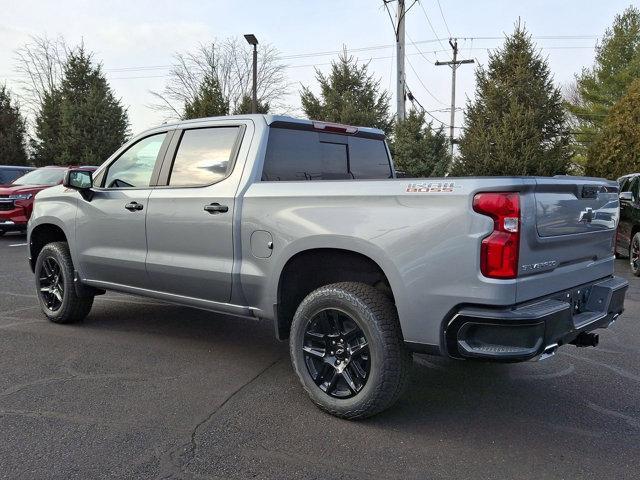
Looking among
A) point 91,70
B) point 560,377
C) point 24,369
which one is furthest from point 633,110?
point 91,70

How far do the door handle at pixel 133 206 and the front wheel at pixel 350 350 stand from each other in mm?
1765

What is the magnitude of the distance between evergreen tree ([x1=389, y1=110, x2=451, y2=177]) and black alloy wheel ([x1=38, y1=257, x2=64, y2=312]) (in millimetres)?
15431

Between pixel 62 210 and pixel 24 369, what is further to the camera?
pixel 62 210

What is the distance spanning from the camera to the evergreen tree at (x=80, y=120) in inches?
1080

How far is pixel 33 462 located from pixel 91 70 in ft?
98.5

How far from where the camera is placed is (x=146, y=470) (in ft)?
9.09

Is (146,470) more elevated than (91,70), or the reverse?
(91,70)

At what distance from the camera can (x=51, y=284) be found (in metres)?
5.55

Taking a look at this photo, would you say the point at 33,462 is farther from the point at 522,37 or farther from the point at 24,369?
the point at 522,37

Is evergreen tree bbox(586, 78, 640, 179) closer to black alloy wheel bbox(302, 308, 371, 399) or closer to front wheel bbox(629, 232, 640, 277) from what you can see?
front wheel bbox(629, 232, 640, 277)

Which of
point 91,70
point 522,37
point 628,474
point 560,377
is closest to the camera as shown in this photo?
point 628,474

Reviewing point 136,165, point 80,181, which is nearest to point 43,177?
point 80,181

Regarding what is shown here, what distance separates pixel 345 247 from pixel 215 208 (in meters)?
1.13

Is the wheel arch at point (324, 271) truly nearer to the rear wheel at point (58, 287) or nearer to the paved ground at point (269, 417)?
the paved ground at point (269, 417)
